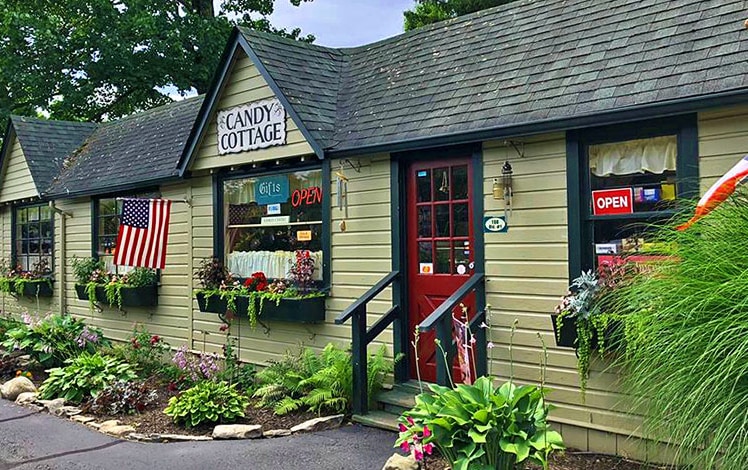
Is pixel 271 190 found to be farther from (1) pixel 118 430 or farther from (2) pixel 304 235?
(1) pixel 118 430

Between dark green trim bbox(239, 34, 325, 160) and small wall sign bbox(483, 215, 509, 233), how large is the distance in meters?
2.03

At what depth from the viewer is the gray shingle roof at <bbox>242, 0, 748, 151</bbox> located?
199 inches

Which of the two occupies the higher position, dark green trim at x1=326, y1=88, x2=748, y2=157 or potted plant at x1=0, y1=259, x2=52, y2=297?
dark green trim at x1=326, y1=88, x2=748, y2=157

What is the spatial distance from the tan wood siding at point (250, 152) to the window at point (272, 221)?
29 cm

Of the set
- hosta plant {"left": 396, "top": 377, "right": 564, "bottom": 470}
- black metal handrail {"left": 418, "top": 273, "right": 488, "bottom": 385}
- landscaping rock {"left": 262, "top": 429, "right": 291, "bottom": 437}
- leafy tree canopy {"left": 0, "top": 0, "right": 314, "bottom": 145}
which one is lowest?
landscaping rock {"left": 262, "top": 429, "right": 291, "bottom": 437}

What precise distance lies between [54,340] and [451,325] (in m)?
5.86

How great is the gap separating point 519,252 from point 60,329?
653 cm

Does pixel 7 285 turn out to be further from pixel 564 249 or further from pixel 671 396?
pixel 671 396

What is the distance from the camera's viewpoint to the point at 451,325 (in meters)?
5.91

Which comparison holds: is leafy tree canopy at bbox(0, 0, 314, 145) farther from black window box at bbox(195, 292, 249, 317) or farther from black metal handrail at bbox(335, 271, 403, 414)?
black metal handrail at bbox(335, 271, 403, 414)

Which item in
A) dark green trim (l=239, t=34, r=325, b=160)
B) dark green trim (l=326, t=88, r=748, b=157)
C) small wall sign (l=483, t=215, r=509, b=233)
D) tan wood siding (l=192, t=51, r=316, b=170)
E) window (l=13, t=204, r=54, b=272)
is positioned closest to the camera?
dark green trim (l=326, t=88, r=748, b=157)

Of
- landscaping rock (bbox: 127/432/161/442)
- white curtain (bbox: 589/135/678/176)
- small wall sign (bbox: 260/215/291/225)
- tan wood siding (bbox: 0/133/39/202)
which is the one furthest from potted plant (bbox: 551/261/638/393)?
tan wood siding (bbox: 0/133/39/202)

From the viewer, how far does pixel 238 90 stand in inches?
330

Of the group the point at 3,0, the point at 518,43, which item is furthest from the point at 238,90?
the point at 3,0
